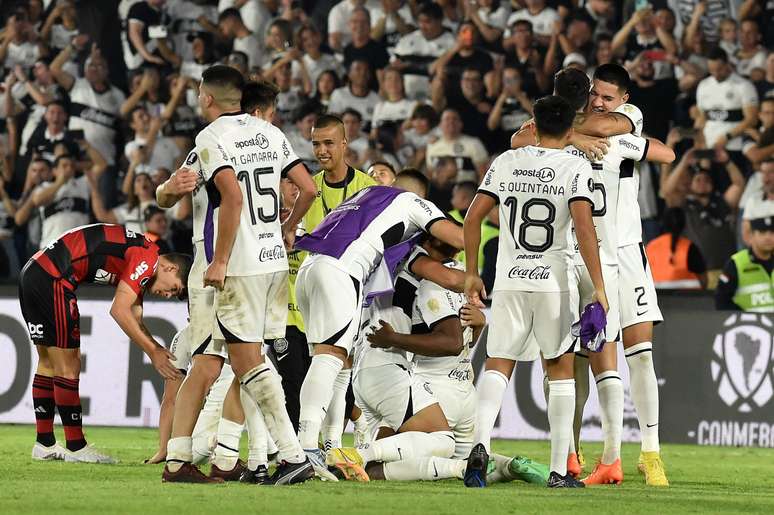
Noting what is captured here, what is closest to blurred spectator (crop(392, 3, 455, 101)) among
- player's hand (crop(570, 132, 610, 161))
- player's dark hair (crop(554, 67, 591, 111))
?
player's dark hair (crop(554, 67, 591, 111))

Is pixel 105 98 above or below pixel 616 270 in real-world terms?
above

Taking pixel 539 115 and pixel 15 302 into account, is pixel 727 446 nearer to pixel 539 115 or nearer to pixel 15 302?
pixel 539 115

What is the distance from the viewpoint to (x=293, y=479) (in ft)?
24.1

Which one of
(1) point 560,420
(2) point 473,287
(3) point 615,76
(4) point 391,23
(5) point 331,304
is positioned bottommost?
(1) point 560,420

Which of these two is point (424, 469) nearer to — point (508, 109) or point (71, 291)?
point (71, 291)

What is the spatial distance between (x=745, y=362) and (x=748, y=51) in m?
4.51

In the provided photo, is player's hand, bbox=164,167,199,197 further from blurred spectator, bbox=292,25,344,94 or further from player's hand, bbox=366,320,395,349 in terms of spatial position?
blurred spectator, bbox=292,25,344,94

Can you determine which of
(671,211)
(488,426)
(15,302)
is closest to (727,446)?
(671,211)

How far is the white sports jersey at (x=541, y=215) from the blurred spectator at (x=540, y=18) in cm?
877

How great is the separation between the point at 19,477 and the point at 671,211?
8.20 meters

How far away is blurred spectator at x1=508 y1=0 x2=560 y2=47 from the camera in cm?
1619

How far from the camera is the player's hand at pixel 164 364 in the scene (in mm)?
8828

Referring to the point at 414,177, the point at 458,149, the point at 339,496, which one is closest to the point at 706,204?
the point at 458,149

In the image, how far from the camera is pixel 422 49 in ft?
54.2
